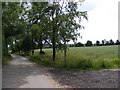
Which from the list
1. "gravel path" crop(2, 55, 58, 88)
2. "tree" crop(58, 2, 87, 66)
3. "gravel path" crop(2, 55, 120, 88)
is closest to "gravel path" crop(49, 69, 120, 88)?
"gravel path" crop(2, 55, 120, 88)

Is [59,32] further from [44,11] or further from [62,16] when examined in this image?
[44,11]

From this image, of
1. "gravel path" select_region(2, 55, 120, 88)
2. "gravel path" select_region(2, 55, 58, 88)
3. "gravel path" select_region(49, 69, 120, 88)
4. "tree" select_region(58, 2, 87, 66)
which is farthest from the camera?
"tree" select_region(58, 2, 87, 66)

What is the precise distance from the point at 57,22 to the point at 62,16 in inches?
43.5

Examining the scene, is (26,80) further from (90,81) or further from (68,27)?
(68,27)

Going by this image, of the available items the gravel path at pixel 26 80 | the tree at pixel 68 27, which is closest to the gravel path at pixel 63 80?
the gravel path at pixel 26 80

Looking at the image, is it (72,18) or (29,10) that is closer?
(72,18)

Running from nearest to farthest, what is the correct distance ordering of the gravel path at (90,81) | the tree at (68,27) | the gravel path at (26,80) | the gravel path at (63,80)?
the gravel path at (90,81), the gravel path at (63,80), the gravel path at (26,80), the tree at (68,27)

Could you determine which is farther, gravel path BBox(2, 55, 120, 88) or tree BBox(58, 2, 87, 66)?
tree BBox(58, 2, 87, 66)

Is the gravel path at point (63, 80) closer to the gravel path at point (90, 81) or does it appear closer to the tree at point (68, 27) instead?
the gravel path at point (90, 81)

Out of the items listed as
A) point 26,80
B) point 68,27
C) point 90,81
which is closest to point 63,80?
point 90,81

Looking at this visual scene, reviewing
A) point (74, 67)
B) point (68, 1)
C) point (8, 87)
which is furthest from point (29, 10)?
point (8, 87)

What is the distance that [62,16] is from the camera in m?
14.6

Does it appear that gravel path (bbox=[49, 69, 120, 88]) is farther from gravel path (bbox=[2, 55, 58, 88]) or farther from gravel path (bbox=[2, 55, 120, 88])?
gravel path (bbox=[2, 55, 58, 88])

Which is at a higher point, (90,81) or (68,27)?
(68,27)
